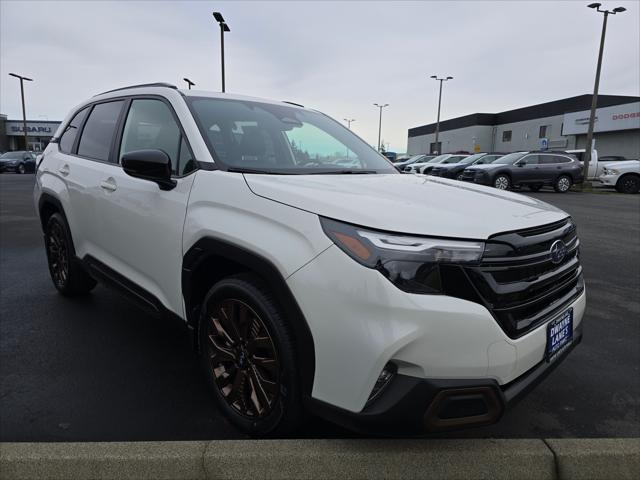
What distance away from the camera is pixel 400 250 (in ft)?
5.65

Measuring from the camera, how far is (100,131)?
3.70 meters

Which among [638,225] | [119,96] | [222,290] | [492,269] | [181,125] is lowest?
[638,225]

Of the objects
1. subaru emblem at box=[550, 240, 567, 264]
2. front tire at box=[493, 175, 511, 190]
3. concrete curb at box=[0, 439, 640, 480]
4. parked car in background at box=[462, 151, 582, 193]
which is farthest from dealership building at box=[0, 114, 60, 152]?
subaru emblem at box=[550, 240, 567, 264]

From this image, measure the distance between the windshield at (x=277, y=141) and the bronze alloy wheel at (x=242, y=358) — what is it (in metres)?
0.76

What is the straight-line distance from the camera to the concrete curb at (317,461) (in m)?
1.99

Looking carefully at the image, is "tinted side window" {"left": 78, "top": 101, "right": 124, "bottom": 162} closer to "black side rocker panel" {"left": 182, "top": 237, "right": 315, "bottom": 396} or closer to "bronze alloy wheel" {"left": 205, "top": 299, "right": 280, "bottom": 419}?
"black side rocker panel" {"left": 182, "top": 237, "right": 315, "bottom": 396}

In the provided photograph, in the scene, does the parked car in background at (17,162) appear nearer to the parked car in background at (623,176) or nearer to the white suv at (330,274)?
the parked car in background at (623,176)

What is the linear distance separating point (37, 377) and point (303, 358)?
6.58 feet

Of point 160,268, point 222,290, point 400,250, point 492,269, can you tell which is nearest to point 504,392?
point 492,269

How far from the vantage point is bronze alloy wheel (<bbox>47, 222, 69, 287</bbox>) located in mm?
4082

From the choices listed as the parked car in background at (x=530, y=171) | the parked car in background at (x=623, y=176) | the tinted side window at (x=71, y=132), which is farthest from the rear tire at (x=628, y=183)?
the tinted side window at (x=71, y=132)

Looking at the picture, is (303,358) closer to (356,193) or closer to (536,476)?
(356,193)

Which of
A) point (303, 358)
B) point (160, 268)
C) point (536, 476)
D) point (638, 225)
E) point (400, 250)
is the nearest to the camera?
point (400, 250)

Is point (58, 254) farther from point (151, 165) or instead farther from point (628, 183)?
point (628, 183)
